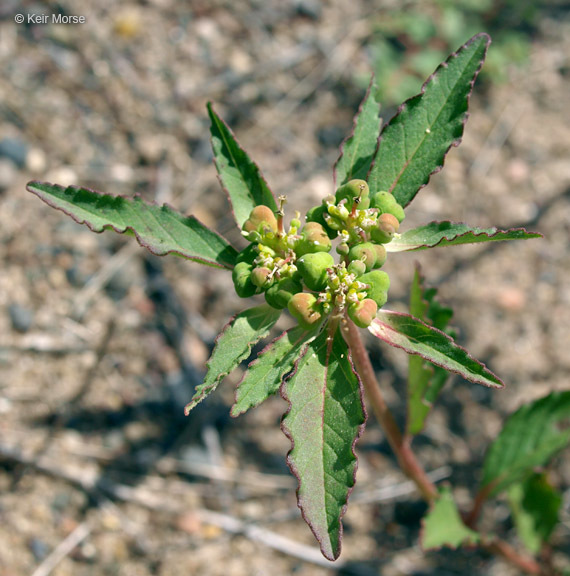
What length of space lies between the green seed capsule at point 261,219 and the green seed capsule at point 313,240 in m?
0.14

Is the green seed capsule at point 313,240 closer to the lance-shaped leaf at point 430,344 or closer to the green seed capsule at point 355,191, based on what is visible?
the green seed capsule at point 355,191

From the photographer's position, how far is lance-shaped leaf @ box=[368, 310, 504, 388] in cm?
181

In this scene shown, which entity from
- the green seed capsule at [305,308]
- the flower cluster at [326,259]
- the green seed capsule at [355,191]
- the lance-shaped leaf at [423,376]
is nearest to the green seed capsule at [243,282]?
the flower cluster at [326,259]

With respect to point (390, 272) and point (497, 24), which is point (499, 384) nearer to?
point (390, 272)

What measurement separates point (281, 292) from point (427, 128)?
2.69ft

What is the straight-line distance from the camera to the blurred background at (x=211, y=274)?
3.52 metres

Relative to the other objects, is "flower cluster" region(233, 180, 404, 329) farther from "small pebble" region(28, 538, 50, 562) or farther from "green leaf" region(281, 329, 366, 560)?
"small pebble" region(28, 538, 50, 562)

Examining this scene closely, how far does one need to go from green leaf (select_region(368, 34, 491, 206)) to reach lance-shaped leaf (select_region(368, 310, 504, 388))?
18.8 inches

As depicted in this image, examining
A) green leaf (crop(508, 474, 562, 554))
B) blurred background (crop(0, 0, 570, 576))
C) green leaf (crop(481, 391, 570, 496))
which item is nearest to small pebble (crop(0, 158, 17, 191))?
blurred background (crop(0, 0, 570, 576))

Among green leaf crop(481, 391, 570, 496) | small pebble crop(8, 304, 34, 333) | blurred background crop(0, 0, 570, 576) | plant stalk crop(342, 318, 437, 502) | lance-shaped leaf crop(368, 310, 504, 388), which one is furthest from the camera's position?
small pebble crop(8, 304, 34, 333)

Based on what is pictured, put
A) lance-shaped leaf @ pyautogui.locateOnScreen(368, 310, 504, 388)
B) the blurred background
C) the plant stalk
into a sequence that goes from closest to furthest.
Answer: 1. lance-shaped leaf @ pyautogui.locateOnScreen(368, 310, 504, 388)
2. the plant stalk
3. the blurred background

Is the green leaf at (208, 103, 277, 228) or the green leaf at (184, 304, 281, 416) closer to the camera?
the green leaf at (184, 304, 281, 416)

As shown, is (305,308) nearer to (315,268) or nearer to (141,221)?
(315,268)

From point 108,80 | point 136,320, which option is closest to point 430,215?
point 136,320
